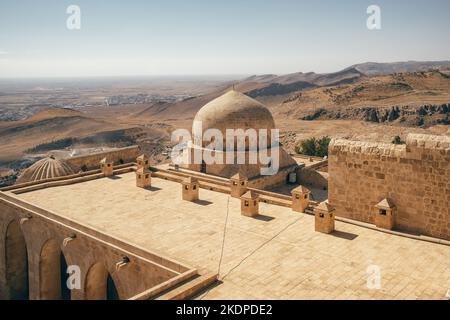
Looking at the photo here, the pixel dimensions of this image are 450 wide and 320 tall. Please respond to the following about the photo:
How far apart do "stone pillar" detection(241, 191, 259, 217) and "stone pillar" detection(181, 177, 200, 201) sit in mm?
2302

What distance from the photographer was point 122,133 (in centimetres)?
5456

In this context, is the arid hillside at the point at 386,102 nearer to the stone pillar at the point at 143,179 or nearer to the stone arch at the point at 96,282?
the stone pillar at the point at 143,179

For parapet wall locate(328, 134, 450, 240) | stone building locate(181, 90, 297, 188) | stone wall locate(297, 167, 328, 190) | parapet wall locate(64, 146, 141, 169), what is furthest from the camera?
parapet wall locate(64, 146, 141, 169)

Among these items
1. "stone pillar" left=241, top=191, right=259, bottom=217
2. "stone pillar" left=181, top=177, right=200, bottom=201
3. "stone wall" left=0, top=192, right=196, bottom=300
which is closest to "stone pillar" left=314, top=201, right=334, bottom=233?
"stone pillar" left=241, top=191, right=259, bottom=217

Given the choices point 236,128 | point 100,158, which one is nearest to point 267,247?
point 236,128

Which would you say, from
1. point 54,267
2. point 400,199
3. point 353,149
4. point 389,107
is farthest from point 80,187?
point 389,107

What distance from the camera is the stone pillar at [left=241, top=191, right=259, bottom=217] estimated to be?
12.3 m

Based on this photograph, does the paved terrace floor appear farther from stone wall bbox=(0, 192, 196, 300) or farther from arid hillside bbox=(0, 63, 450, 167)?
arid hillside bbox=(0, 63, 450, 167)

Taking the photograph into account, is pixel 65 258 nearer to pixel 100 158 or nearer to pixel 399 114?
pixel 100 158

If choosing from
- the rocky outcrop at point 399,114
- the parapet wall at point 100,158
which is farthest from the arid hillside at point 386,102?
the parapet wall at point 100,158

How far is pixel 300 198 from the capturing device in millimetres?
12438

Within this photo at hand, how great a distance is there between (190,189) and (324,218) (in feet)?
16.6
